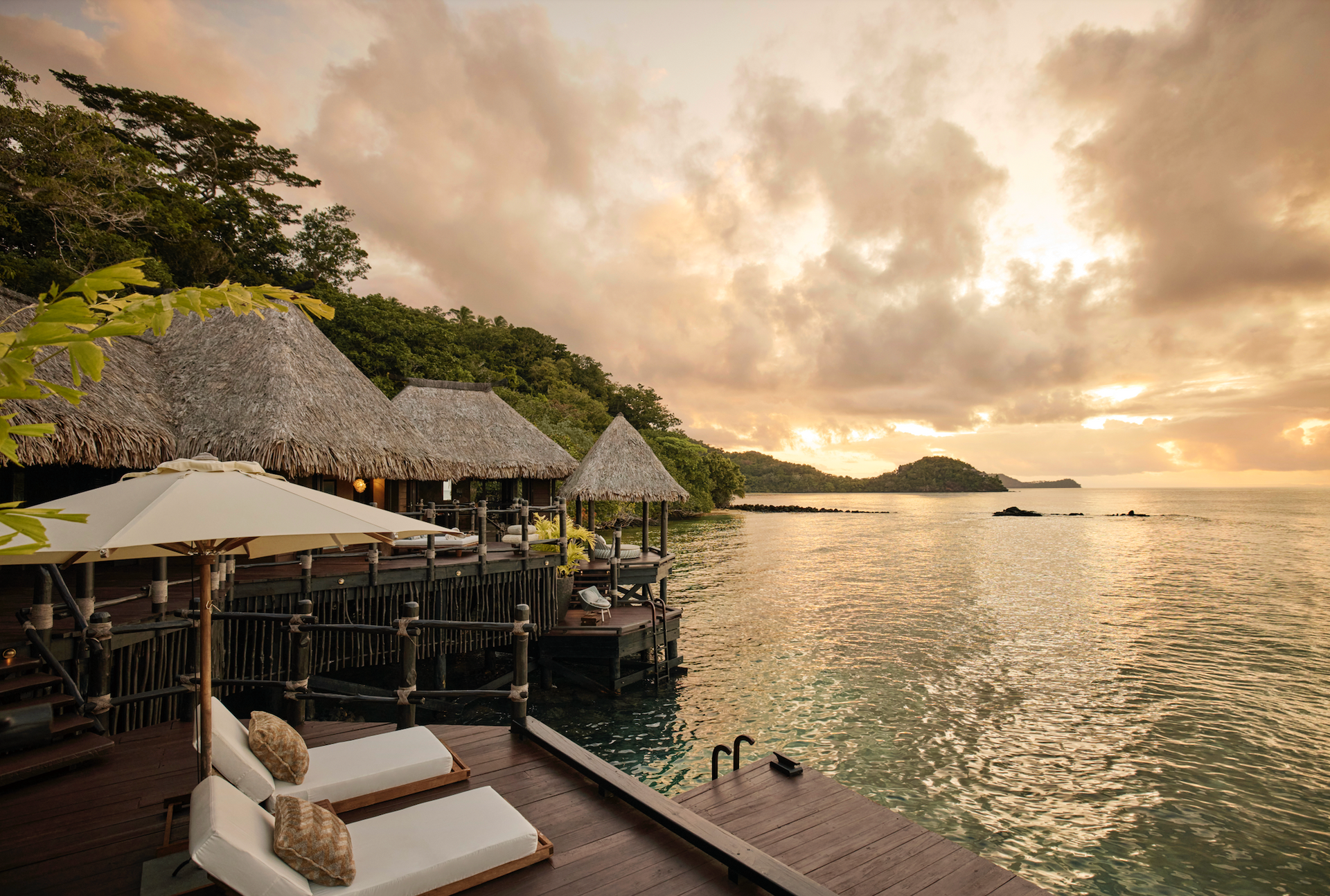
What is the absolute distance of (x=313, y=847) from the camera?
3.04m

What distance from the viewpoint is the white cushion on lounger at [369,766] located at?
13.0 feet

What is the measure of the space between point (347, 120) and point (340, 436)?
18.2 meters

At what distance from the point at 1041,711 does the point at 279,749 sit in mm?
14379

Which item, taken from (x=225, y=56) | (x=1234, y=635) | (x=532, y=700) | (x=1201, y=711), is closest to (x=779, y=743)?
(x=532, y=700)

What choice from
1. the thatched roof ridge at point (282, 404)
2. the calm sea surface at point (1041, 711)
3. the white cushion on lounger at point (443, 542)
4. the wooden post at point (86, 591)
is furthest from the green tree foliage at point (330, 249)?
the wooden post at point (86, 591)

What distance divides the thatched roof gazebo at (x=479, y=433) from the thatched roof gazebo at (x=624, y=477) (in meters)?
2.12

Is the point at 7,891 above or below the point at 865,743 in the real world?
above

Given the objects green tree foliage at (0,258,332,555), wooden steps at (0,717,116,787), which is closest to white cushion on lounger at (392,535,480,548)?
wooden steps at (0,717,116,787)

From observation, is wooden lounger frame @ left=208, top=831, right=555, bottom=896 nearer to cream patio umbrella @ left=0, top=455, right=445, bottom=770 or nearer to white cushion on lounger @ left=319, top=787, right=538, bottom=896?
white cushion on lounger @ left=319, top=787, right=538, bottom=896

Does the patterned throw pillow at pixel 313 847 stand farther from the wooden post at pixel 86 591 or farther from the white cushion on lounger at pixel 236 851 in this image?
the wooden post at pixel 86 591

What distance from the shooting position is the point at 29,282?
53.9 ft

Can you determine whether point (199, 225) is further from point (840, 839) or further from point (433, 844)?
point (840, 839)

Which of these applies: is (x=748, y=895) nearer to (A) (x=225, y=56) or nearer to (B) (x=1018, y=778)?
(B) (x=1018, y=778)

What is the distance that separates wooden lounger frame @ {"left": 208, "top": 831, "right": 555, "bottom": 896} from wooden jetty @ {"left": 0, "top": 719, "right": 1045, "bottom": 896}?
0.05 meters
